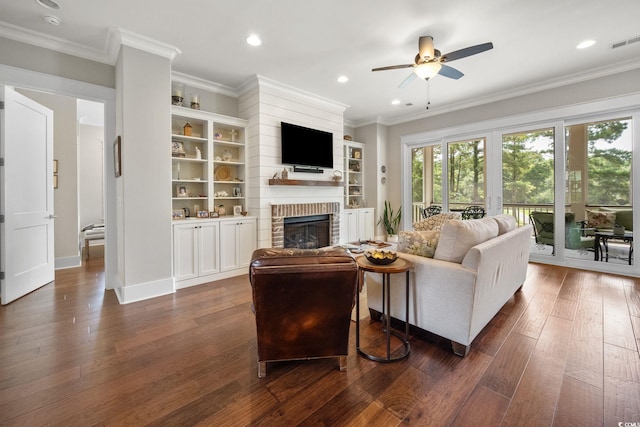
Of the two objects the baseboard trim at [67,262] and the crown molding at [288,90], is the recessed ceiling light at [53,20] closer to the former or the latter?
the crown molding at [288,90]

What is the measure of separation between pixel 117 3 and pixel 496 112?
5.67 m

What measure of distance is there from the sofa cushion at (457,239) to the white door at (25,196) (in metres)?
4.46

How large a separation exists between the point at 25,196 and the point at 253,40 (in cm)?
327

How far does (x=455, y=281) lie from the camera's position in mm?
2002

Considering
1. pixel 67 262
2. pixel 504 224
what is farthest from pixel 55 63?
pixel 504 224

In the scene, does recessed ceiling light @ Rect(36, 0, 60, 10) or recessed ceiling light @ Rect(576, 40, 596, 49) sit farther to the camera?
recessed ceiling light @ Rect(576, 40, 596, 49)

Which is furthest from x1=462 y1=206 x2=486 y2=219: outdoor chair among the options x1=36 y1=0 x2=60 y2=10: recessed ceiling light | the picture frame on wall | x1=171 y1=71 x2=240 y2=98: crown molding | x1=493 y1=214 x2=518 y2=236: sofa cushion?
x1=36 y1=0 x2=60 y2=10: recessed ceiling light

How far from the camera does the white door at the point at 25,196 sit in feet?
9.82

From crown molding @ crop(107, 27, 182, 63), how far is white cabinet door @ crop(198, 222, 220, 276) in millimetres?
2127

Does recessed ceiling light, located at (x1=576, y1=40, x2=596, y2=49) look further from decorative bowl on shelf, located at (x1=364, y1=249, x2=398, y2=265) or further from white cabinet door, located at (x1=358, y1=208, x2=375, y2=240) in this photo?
white cabinet door, located at (x1=358, y1=208, x2=375, y2=240)

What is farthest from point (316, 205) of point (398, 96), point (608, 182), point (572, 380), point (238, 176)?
point (608, 182)

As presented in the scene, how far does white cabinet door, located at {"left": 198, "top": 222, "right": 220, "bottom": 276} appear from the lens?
3.75m

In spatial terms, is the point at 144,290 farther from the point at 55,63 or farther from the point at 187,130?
the point at 55,63

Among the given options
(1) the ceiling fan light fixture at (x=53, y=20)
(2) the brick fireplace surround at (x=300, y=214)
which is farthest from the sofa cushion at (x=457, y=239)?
(1) the ceiling fan light fixture at (x=53, y=20)
